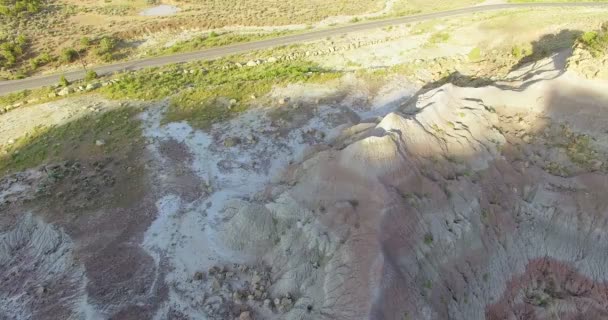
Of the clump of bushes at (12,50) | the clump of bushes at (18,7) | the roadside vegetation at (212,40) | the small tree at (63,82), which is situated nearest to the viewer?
the small tree at (63,82)

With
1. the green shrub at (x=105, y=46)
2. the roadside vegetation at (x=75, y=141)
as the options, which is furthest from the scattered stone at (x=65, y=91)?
the green shrub at (x=105, y=46)

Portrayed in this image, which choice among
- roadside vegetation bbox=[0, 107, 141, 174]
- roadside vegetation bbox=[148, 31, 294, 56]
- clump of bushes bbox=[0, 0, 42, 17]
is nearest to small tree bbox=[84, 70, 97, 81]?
roadside vegetation bbox=[148, 31, 294, 56]

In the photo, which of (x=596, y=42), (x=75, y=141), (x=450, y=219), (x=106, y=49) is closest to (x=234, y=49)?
(x=106, y=49)

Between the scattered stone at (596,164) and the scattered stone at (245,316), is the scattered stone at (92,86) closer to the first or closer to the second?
the scattered stone at (245,316)

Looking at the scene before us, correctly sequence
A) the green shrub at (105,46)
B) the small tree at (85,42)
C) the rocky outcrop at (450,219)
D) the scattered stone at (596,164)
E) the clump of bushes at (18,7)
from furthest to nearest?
the clump of bushes at (18,7) → the small tree at (85,42) → the green shrub at (105,46) → the scattered stone at (596,164) → the rocky outcrop at (450,219)

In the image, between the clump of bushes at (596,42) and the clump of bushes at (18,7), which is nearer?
the clump of bushes at (596,42)

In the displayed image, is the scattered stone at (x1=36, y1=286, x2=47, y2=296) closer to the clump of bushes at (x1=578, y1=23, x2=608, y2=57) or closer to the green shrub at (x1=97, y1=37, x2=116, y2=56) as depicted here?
the green shrub at (x1=97, y1=37, x2=116, y2=56)

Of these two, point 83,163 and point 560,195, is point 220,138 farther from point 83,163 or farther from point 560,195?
point 560,195
